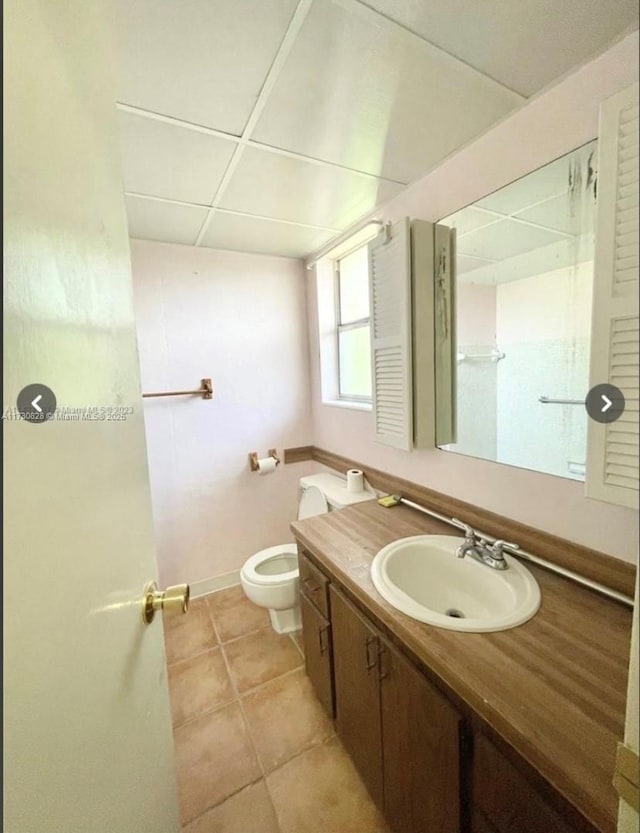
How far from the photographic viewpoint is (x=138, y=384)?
2.20ft

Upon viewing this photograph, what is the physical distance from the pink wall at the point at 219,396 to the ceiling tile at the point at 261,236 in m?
0.10

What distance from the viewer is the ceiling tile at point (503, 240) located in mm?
1154

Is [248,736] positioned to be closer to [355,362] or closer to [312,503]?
[312,503]

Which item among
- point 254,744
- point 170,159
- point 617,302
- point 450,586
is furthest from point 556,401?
point 254,744

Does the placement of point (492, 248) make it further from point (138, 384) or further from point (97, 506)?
point (97, 506)

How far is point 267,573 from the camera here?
1.94m

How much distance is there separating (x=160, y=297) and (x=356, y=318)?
1.21 m

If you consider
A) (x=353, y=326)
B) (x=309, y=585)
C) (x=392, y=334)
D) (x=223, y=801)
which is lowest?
(x=223, y=801)

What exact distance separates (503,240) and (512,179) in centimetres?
22

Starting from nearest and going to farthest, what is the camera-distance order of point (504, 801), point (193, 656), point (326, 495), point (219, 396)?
1. point (504, 801)
2. point (193, 656)
3. point (326, 495)
4. point (219, 396)

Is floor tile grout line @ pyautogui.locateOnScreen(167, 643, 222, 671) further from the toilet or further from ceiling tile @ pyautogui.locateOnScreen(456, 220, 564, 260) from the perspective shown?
ceiling tile @ pyautogui.locateOnScreen(456, 220, 564, 260)

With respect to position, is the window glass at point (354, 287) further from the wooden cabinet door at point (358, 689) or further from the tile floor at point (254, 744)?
the tile floor at point (254, 744)

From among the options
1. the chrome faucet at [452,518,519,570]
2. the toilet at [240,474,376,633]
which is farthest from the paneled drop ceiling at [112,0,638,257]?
the toilet at [240,474,376,633]

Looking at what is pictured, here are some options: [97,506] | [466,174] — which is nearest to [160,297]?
[466,174]
